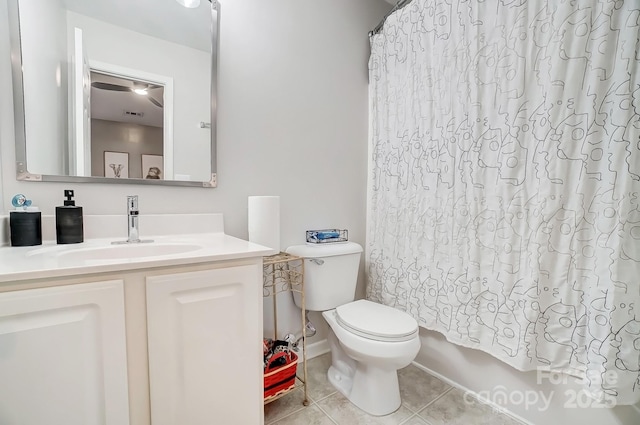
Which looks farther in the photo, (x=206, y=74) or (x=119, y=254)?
(x=206, y=74)

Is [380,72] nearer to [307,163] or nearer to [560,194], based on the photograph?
[307,163]

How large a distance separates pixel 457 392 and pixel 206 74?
6.87 ft

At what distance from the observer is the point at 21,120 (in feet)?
3.31

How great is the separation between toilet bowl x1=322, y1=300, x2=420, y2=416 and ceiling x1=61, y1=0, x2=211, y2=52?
1.54 metres

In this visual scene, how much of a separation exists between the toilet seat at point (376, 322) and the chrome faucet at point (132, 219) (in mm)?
1001

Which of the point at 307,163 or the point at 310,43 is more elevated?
the point at 310,43

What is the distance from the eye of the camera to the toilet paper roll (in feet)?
4.37

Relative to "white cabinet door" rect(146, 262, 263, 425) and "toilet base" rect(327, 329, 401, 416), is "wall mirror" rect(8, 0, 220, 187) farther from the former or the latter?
"toilet base" rect(327, 329, 401, 416)

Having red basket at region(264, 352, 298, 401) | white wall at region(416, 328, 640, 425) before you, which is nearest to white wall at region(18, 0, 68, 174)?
red basket at region(264, 352, 298, 401)

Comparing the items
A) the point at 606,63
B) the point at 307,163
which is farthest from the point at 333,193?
the point at 606,63

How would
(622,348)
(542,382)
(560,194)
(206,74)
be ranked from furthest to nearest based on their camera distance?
(206,74)
(542,382)
(560,194)
(622,348)

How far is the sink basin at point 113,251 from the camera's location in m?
0.88

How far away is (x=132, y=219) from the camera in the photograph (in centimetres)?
→ 112

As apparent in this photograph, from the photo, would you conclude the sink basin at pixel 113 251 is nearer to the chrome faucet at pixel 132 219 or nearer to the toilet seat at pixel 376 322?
the chrome faucet at pixel 132 219
